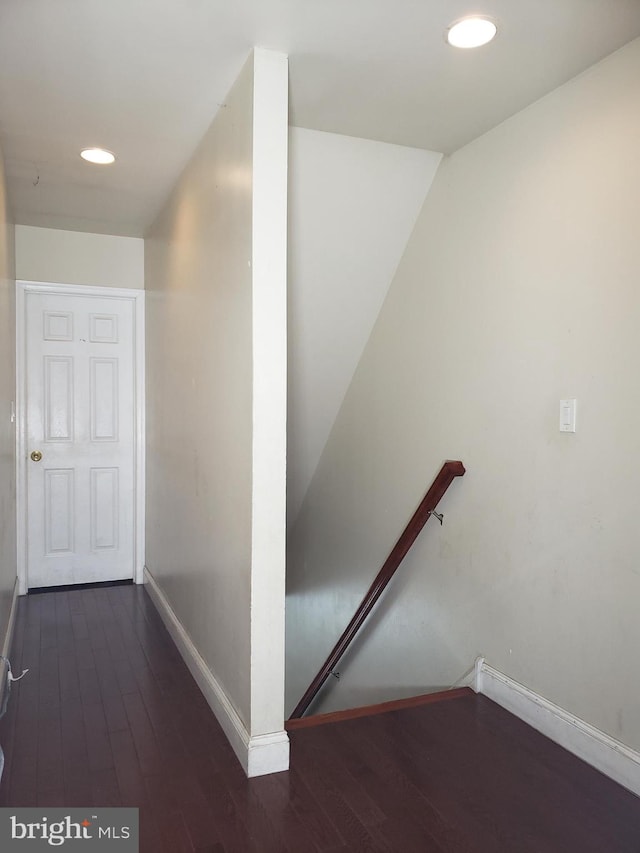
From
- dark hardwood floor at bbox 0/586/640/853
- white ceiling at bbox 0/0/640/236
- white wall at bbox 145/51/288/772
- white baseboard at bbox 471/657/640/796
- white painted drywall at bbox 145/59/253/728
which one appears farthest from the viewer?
white painted drywall at bbox 145/59/253/728

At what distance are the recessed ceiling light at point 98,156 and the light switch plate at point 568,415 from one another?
2.30 metres

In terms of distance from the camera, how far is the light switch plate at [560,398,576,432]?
2.27 m

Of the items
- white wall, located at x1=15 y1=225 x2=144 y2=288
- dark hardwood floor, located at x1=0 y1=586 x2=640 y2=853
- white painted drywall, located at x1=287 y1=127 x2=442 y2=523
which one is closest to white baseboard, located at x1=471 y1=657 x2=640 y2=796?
dark hardwood floor, located at x1=0 y1=586 x2=640 y2=853

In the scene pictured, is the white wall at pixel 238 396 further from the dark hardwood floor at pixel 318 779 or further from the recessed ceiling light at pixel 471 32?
the recessed ceiling light at pixel 471 32

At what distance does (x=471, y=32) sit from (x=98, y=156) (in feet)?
5.99

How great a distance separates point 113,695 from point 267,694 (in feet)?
3.04

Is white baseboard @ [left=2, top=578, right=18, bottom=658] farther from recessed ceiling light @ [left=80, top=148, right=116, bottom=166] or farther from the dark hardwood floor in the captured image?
recessed ceiling light @ [left=80, top=148, right=116, bottom=166]

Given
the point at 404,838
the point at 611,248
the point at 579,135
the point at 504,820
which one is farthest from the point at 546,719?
the point at 579,135

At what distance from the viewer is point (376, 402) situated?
3.55 meters

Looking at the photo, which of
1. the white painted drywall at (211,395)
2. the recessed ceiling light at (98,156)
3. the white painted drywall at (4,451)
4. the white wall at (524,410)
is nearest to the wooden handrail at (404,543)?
the white wall at (524,410)

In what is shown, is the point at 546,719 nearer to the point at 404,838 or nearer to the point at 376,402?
the point at 404,838

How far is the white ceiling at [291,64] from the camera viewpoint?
1923mm

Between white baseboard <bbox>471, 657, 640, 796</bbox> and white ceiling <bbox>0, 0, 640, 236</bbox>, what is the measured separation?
88.2 inches

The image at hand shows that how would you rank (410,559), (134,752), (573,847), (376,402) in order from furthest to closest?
(376,402) < (410,559) < (134,752) < (573,847)
